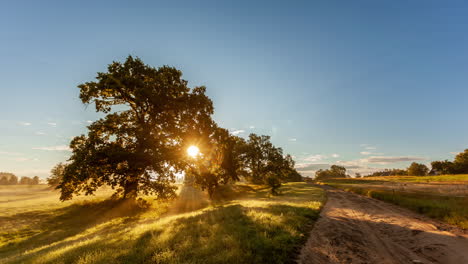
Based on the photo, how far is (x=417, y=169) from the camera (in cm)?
12688

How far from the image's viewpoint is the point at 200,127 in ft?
71.4

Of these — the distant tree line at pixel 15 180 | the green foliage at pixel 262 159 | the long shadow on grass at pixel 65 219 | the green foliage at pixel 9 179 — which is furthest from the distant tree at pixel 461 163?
the green foliage at pixel 9 179

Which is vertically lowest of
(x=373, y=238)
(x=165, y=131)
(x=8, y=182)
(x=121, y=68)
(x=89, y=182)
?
(x=8, y=182)

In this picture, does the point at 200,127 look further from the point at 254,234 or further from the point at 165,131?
the point at 254,234

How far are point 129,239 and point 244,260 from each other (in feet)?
16.8

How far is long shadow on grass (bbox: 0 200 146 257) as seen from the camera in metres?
12.9

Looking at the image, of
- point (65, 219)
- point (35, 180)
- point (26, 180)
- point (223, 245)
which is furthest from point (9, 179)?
point (223, 245)

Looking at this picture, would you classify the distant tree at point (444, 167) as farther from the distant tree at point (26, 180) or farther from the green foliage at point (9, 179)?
the green foliage at point (9, 179)

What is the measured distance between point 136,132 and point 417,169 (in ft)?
599

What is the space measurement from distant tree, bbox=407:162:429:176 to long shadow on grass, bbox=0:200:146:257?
175626mm

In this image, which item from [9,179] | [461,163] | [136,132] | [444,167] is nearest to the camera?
[136,132]

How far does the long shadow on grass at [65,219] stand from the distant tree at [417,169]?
17563 centimetres

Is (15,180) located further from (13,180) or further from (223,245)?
(223,245)

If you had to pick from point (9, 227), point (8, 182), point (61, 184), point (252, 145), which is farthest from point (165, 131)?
point (8, 182)
